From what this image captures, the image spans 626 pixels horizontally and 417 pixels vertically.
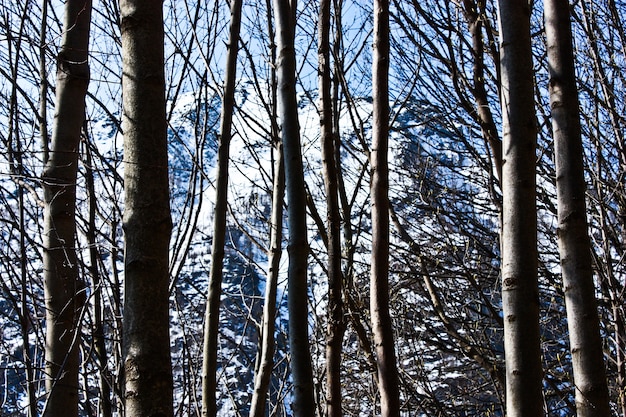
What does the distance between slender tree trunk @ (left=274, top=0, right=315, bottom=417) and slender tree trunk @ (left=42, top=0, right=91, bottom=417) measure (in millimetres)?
733

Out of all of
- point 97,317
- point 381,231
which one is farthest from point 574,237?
point 97,317

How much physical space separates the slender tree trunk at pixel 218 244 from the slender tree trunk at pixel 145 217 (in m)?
1.01

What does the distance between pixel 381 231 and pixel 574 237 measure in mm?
570

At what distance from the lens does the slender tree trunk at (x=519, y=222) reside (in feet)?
4.69

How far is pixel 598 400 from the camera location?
162 centimetres

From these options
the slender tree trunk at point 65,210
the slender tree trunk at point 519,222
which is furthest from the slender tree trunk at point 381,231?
the slender tree trunk at point 65,210

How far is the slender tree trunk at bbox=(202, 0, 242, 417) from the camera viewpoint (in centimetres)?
225

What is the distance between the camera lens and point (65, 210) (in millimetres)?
2062

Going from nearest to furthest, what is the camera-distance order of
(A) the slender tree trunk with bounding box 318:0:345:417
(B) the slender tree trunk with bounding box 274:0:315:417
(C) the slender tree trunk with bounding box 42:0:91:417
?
(B) the slender tree trunk with bounding box 274:0:315:417 → (C) the slender tree trunk with bounding box 42:0:91:417 → (A) the slender tree trunk with bounding box 318:0:345:417

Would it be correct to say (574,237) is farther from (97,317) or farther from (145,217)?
(97,317)

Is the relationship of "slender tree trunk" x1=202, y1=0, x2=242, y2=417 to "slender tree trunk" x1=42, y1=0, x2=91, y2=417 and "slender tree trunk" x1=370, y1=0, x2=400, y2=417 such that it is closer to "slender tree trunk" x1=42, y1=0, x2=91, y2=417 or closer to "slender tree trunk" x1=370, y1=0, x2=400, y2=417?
"slender tree trunk" x1=42, y1=0, x2=91, y2=417

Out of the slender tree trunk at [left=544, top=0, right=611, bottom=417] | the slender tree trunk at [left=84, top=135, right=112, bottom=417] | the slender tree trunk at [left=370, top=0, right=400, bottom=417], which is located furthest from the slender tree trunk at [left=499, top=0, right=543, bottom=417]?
the slender tree trunk at [left=84, top=135, right=112, bottom=417]

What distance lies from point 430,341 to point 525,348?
11.7 feet

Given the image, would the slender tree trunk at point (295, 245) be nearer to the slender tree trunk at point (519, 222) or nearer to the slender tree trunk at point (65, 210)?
the slender tree trunk at point (519, 222)
